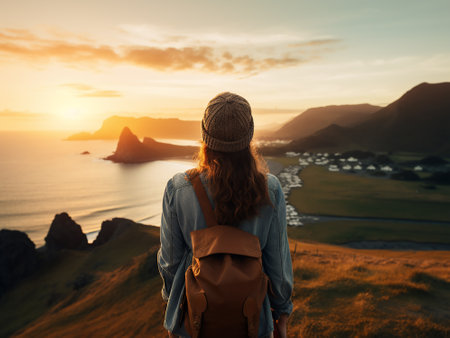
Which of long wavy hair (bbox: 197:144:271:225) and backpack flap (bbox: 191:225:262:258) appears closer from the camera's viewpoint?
backpack flap (bbox: 191:225:262:258)

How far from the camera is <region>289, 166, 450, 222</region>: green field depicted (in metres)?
34.1

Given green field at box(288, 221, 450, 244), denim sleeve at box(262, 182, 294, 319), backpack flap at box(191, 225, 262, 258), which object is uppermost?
backpack flap at box(191, 225, 262, 258)

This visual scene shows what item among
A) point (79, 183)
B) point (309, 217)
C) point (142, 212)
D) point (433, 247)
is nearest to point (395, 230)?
point (433, 247)

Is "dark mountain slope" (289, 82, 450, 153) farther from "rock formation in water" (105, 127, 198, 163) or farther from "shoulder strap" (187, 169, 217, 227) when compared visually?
"shoulder strap" (187, 169, 217, 227)

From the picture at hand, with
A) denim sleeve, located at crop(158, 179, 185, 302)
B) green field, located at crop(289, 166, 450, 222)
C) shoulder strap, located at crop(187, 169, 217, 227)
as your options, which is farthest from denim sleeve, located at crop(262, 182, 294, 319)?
green field, located at crop(289, 166, 450, 222)

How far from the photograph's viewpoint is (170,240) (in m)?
1.96

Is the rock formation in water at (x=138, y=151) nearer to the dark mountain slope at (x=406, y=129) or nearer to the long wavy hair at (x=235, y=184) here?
the dark mountain slope at (x=406, y=129)

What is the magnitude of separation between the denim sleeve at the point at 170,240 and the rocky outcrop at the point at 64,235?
38593mm

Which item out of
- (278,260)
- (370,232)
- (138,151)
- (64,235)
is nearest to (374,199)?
(370,232)

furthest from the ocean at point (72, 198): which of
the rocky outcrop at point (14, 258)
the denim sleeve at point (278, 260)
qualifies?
the denim sleeve at point (278, 260)

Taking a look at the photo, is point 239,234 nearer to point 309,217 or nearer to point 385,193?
point 309,217

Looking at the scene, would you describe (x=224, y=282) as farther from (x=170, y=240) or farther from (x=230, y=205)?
(x=170, y=240)

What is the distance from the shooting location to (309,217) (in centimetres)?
3369

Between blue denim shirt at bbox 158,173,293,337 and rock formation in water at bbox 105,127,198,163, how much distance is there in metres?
145
